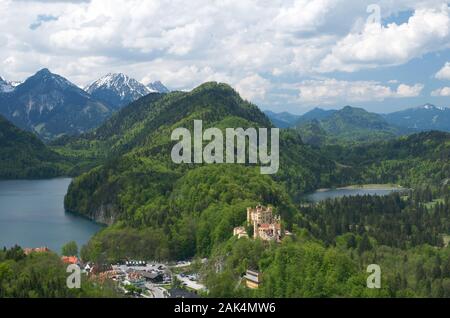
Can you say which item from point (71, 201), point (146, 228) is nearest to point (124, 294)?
point (146, 228)

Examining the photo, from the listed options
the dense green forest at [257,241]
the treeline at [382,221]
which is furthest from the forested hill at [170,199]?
the treeline at [382,221]

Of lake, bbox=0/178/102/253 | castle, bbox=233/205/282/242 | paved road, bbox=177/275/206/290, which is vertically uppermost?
castle, bbox=233/205/282/242

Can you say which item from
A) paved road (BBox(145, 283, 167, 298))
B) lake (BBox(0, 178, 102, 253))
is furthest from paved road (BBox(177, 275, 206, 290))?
lake (BBox(0, 178, 102, 253))

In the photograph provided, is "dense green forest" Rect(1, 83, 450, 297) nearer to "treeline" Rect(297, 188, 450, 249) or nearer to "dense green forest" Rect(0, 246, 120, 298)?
"treeline" Rect(297, 188, 450, 249)

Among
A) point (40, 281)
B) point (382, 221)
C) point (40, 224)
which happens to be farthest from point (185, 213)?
point (40, 281)

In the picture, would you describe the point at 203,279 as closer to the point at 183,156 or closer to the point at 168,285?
the point at 168,285

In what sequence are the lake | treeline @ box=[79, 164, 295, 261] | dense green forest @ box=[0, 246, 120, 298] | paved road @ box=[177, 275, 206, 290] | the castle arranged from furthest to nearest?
the lake < treeline @ box=[79, 164, 295, 261] < the castle < paved road @ box=[177, 275, 206, 290] < dense green forest @ box=[0, 246, 120, 298]
